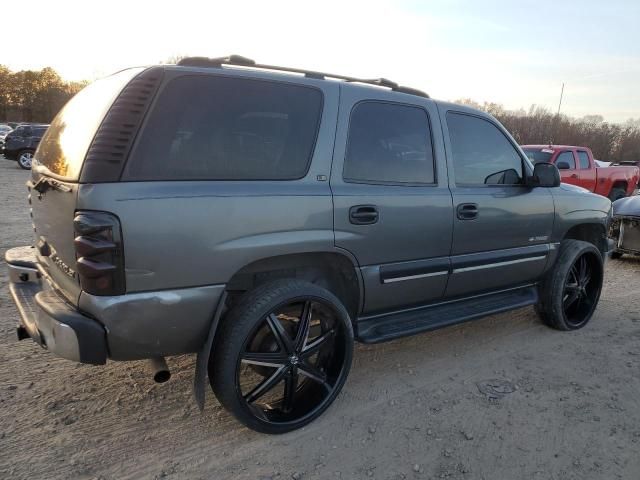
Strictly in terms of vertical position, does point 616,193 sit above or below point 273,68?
below

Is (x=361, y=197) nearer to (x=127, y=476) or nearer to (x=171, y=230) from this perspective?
(x=171, y=230)

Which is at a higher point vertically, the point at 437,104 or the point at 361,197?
the point at 437,104

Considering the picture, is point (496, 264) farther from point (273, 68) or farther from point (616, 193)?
point (616, 193)

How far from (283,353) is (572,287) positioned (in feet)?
10.1

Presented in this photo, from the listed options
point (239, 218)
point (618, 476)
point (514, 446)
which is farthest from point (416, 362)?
point (239, 218)

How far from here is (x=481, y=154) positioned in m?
3.71

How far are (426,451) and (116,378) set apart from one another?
6.66 feet

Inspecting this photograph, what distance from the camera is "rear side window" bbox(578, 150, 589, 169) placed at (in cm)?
1148

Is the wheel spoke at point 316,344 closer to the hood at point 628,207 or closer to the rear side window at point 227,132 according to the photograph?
the rear side window at point 227,132

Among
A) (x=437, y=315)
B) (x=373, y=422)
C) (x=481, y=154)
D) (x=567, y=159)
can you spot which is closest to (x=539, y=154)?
(x=567, y=159)

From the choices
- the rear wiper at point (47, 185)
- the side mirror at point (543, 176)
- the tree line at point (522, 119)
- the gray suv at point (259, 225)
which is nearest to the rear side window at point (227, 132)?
the gray suv at point (259, 225)

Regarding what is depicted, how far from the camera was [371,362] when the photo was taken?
3654 mm

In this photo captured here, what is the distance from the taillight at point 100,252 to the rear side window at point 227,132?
0.25 meters

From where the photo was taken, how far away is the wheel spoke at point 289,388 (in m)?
2.78
